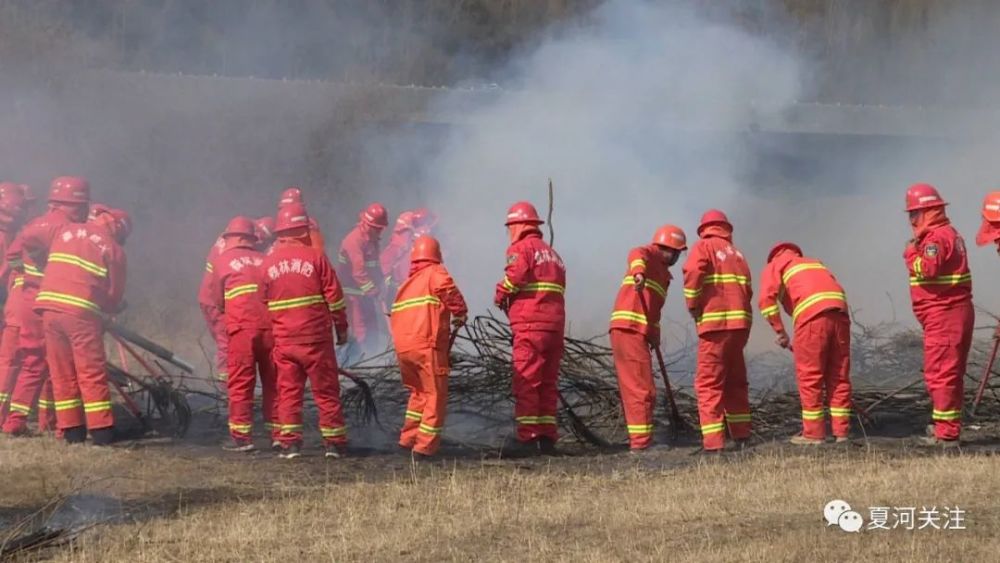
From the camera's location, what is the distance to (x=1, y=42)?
15.6m

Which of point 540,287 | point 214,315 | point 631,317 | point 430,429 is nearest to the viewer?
point 430,429

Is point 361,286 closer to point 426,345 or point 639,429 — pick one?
point 426,345

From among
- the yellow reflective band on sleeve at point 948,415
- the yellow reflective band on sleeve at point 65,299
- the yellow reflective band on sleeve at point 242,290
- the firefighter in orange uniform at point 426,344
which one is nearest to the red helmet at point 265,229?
the yellow reflective band on sleeve at point 242,290

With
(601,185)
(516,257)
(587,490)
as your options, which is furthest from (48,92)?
(587,490)

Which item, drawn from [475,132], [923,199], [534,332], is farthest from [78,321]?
[475,132]

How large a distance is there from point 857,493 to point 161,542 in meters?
3.57

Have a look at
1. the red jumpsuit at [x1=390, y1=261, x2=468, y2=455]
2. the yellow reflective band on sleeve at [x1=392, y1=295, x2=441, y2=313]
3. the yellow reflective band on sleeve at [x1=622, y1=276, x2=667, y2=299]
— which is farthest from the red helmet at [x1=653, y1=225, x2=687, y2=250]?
the yellow reflective band on sleeve at [x1=392, y1=295, x2=441, y2=313]

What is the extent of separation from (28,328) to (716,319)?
5.21 m

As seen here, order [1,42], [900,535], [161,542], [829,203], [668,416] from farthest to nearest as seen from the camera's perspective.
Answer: [829,203]
[1,42]
[668,416]
[161,542]
[900,535]

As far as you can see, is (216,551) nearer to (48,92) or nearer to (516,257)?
(516,257)

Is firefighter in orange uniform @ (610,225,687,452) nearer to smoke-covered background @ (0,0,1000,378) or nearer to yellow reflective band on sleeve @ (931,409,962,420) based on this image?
yellow reflective band on sleeve @ (931,409,962,420)

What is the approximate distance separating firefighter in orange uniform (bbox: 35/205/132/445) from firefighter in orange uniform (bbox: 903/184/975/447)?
579 centimetres

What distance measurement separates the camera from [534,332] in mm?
8750

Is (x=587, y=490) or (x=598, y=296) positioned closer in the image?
(x=587, y=490)
